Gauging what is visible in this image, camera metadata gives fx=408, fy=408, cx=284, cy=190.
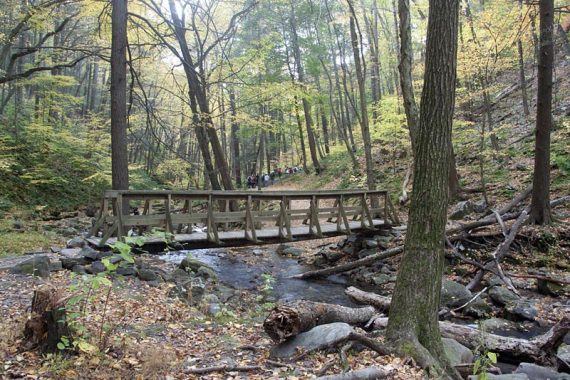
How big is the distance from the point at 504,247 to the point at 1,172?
17.9 meters

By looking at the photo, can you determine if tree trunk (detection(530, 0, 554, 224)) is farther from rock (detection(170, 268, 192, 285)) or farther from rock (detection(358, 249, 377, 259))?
rock (detection(170, 268, 192, 285))

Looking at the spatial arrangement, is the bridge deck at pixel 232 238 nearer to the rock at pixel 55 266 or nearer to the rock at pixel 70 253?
the rock at pixel 70 253

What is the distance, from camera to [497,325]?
7.22 m

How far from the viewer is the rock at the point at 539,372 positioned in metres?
4.80

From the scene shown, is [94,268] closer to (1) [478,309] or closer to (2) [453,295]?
(2) [453,295]

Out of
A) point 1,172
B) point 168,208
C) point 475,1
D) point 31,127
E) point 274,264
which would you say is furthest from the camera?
point 475,1

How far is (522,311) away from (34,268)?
8.75 metres

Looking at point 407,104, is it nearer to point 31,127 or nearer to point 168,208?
point 168,208

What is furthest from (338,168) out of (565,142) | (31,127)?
(31,127)

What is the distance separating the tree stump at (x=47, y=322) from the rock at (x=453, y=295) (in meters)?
6.97

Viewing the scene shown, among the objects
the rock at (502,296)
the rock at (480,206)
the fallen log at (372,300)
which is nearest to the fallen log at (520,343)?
the fallen log at (372,300)

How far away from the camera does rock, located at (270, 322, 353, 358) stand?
4426 mm

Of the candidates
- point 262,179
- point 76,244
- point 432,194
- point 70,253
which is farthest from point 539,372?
point 262,179

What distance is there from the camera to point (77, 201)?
19469 mm
